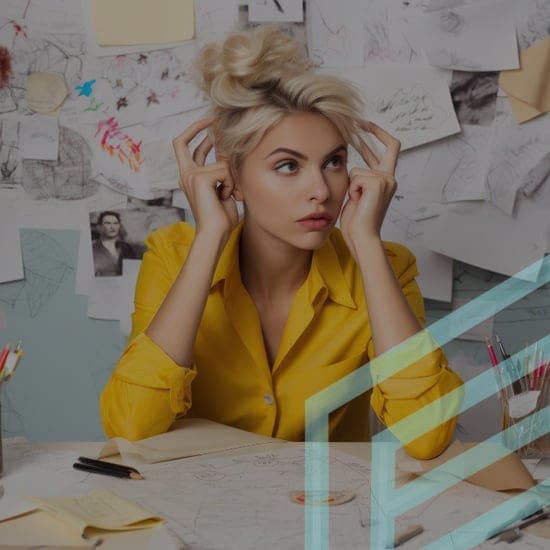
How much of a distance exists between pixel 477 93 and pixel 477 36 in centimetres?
12

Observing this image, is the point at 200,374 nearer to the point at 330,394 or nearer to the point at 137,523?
the point at 330,394

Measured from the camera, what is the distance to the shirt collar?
1.49m

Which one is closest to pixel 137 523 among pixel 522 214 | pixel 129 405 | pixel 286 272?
pixel 129 405

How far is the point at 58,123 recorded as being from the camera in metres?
→ 1.97

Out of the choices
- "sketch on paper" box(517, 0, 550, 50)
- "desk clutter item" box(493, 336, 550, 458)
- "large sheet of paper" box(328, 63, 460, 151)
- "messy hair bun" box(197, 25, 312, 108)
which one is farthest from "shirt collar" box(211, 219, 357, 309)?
"sketch on paper" box(517, 0, 550, 50)

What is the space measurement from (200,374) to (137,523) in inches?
22.7

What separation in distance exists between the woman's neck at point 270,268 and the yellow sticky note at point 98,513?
62cm

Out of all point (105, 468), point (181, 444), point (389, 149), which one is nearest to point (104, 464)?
point (105, 468)

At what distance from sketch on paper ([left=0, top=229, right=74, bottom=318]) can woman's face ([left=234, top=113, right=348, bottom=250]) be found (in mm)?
741

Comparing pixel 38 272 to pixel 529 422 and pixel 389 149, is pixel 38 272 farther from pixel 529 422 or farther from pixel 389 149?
pixel 529 422

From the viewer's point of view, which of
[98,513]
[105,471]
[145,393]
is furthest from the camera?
[145,393]

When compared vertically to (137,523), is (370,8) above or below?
above

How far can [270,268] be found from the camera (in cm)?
152
